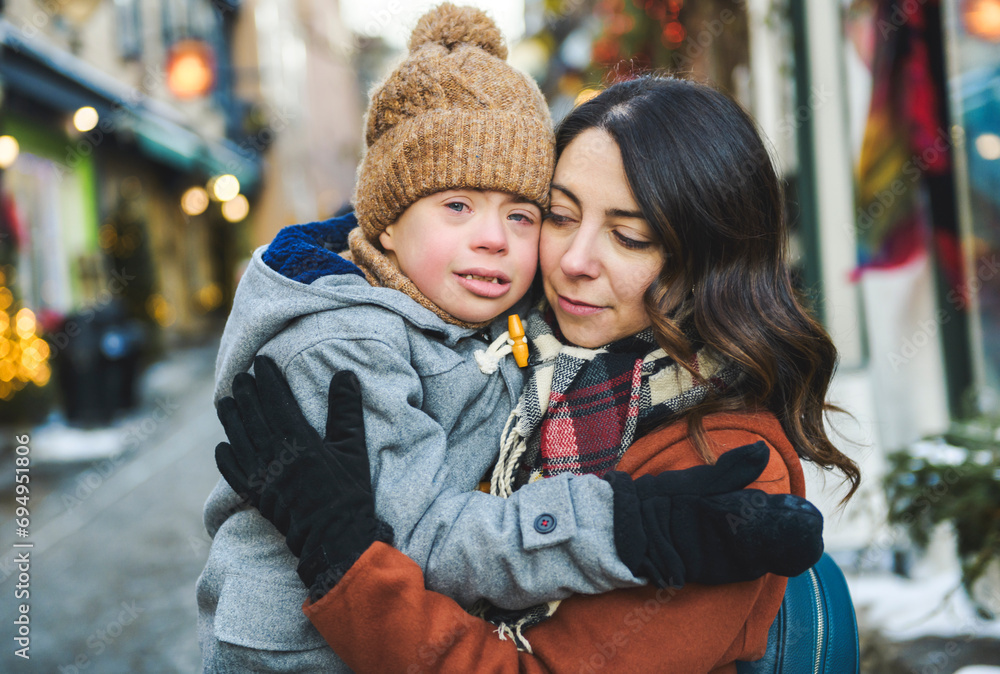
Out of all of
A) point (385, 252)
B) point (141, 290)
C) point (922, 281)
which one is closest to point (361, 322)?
point (385, 252)

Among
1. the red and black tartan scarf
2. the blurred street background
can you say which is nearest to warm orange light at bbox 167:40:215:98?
the blurred street background

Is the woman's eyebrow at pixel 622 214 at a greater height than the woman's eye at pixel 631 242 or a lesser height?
greater

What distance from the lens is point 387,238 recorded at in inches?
73.9

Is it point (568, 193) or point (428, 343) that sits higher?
point (568, 193)

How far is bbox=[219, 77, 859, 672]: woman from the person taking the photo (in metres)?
1.36

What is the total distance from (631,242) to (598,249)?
8 cm

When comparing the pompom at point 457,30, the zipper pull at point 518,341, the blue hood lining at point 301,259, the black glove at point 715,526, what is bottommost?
the black glove at point 715,526

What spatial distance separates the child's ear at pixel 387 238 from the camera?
187cm

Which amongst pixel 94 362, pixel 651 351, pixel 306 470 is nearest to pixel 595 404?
pixel 651 351

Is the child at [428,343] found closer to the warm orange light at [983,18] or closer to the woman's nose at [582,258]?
the woman's nose at [582,258]

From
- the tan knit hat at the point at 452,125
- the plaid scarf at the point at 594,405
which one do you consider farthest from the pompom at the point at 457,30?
the plaid scarf at the point at 594,405

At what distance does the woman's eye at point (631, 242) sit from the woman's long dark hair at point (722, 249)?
1.5 inches

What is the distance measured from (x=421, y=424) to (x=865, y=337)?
406 centimetres

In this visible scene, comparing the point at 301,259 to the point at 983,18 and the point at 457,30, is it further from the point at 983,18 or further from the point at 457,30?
the point at 983,18
